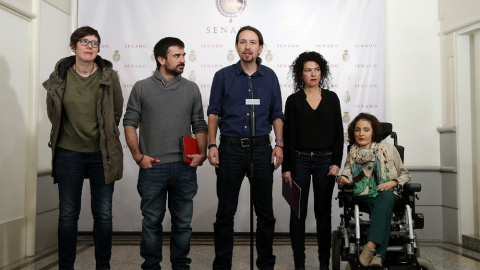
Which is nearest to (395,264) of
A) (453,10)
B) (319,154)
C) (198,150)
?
(319,154)

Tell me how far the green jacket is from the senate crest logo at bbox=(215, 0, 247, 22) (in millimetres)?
1973

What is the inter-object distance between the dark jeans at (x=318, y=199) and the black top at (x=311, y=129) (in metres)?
0.06

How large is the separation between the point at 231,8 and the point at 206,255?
2288 mm

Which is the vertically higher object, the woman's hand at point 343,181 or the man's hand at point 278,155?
the man's hand at point 278,155

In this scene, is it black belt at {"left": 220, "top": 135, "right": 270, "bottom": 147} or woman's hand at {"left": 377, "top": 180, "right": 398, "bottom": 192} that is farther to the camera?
woman's hand at {"left": 377, "top": 180, "right": 398, "bottom": 192}

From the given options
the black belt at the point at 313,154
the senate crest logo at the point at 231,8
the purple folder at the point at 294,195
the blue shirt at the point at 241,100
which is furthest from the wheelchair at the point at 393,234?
the senate crest logo at the point at 231,8

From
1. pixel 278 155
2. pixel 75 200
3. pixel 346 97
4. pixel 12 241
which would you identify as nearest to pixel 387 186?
pixel 278 155

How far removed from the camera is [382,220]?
9.03 feet

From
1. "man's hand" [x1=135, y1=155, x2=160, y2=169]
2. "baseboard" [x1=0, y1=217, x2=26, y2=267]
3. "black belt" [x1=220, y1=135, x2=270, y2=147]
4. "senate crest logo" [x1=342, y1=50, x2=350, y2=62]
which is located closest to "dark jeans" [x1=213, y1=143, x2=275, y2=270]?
"black belt" [x1=220, y1=135, x2=270, y2=147]

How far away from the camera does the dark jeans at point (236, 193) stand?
2.79 m

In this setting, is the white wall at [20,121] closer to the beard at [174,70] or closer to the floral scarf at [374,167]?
the beard at [174,70]

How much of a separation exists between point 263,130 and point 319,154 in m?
0.42

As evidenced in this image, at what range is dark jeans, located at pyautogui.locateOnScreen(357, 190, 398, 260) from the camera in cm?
272

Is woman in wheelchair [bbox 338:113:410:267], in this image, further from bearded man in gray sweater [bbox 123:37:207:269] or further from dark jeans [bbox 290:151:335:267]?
bearded man in gray sweater [bbox 123:37:207:269]
